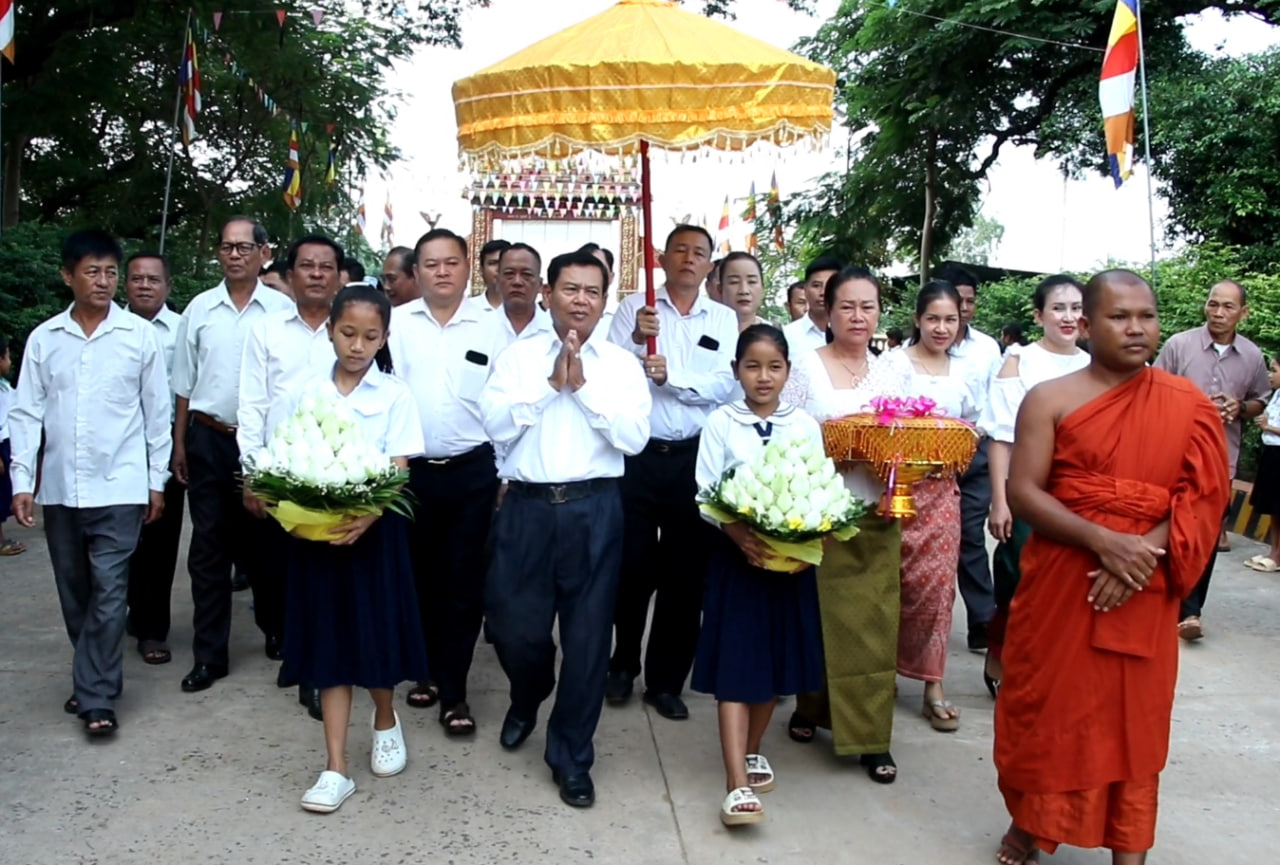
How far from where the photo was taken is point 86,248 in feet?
15.1

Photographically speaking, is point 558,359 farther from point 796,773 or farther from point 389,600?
point 796,773

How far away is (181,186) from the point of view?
1891cm

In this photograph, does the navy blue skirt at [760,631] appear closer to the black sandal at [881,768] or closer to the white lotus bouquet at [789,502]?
the white lotus bouquet at [789,502]

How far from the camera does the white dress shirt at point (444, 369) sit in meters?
4.74

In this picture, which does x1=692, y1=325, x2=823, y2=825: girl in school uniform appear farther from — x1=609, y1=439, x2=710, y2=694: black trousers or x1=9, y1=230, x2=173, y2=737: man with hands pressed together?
x1=9, y1=230, x2=173, y2=737: man with hands pressed together

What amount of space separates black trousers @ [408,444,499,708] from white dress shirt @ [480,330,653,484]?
2.16ft

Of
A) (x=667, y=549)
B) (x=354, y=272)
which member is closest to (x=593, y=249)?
(x=667, y=549)

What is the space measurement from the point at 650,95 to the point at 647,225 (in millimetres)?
705

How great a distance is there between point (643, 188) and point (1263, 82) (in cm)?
1283

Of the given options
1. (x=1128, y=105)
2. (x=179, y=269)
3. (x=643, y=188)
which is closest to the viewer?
(x=643, y=188)

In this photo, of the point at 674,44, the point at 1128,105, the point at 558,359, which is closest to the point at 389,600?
the point at 558,359

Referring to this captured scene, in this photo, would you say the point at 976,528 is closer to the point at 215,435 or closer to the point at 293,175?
the point at 215,435

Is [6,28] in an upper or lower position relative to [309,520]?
upper

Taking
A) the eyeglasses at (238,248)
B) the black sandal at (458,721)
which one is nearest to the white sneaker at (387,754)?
the black sandal at (458,721)
